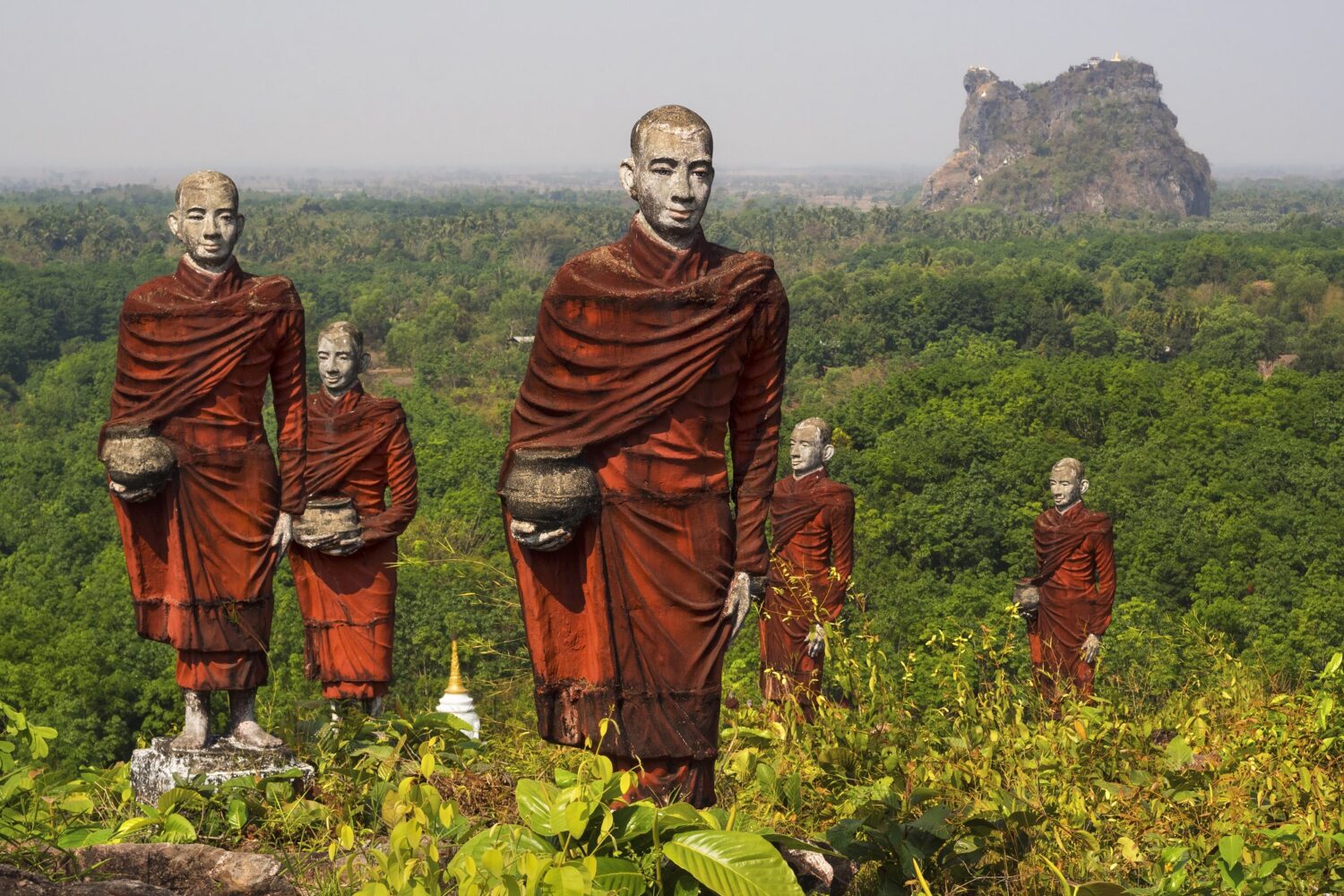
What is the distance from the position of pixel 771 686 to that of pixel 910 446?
28.0m

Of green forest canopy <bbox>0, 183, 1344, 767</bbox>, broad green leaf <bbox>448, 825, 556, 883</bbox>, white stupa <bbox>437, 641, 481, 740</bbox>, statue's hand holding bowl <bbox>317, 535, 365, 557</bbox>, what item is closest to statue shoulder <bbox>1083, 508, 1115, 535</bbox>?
green forest canopy <bbox>0, 183, 1344, 767</bbox>

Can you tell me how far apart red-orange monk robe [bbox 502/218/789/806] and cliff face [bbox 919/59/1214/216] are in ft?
513

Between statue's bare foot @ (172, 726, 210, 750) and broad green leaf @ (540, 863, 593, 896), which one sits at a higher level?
broad green leaf @ (540, 863, 593, 896)

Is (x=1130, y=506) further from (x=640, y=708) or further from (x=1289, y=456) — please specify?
(x=640, y=708)

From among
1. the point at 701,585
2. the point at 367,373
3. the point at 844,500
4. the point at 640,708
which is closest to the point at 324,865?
the point at 640,708

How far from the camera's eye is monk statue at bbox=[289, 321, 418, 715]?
838 centimetres

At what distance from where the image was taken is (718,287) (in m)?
5.32

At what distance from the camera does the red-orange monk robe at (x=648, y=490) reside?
529cm

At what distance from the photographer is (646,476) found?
5320 mm

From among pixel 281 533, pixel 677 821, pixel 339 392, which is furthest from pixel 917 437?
pixel 677 821

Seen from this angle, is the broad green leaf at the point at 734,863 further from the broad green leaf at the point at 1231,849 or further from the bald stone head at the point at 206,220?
the bald stone head at the point at 206,220

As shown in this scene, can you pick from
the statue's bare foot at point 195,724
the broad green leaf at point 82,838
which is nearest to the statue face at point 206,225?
the statue's bare foot at point 195,724

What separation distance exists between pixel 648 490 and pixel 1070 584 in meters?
6.01

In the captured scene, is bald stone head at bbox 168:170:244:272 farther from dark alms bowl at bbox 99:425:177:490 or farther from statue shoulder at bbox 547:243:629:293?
statue shoulder at bbox 547:243:629:293
